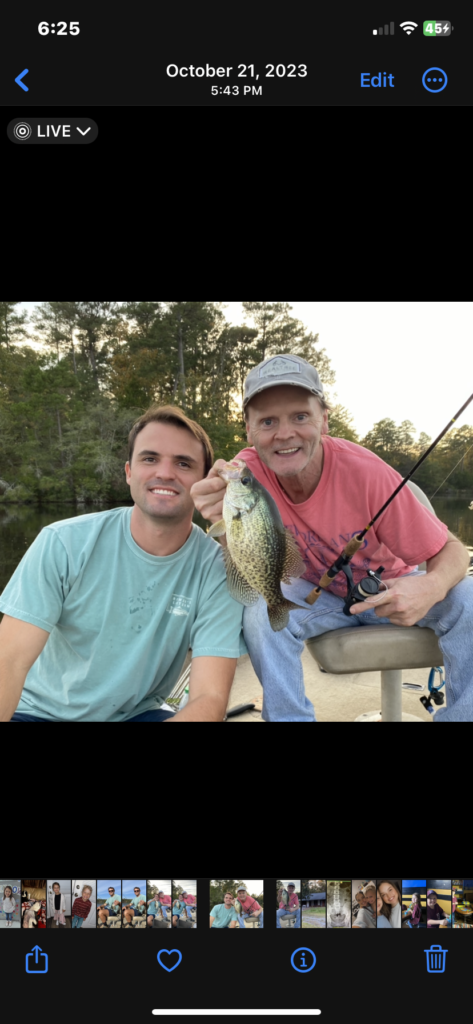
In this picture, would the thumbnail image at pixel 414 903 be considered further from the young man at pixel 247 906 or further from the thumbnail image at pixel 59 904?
the thumbnail image at pixel 59 904

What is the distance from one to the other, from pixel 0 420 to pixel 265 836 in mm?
1318

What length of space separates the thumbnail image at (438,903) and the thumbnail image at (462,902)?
0.01 metres

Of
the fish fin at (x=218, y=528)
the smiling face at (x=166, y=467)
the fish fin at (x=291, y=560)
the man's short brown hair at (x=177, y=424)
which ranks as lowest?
the fish fin at (x=291, y=560)

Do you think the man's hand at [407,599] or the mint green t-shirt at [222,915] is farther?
the man's hand at [407,599]

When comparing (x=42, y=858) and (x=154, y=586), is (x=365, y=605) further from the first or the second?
(x=42, y=858)

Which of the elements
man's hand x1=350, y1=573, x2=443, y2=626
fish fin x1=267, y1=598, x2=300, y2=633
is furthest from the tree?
man's hand x1=350, y1=573, x2=443, y2=626

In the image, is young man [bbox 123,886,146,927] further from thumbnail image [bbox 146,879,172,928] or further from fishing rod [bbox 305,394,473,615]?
fishing rod [bbox 305,394,473,615]

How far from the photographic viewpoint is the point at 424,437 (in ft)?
6.51

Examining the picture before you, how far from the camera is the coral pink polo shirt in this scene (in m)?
1.89

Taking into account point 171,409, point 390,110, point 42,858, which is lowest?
point 42,858

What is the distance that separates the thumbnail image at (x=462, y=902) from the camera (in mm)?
1087

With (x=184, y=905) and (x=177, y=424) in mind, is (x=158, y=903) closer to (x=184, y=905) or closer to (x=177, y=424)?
(x=184, y=905)
